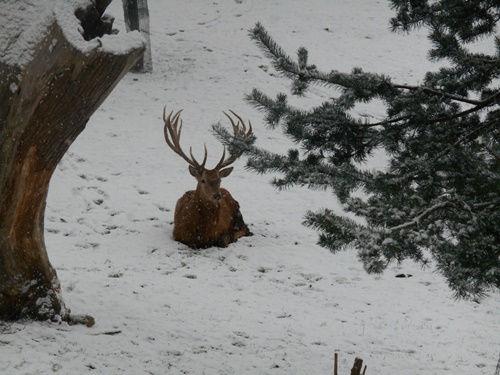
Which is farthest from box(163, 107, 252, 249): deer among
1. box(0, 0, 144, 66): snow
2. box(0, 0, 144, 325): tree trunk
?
box(0, 0, 144, 66): snow

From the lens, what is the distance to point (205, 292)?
7871mm

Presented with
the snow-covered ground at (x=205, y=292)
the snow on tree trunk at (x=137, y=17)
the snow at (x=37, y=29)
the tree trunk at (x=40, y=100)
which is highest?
the snow on tree trunk at (x=137, y=17)

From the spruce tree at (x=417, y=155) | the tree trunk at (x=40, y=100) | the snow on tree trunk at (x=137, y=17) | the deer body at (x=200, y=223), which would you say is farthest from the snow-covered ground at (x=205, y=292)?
the snow on tree trunk at (x=137, y=17)

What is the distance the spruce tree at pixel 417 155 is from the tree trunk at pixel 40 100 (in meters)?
1.13

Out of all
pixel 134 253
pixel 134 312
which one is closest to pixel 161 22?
pixel 134 253

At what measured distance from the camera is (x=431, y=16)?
184 inches

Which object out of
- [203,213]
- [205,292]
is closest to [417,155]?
[205,292]

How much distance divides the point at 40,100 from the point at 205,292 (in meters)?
3.63

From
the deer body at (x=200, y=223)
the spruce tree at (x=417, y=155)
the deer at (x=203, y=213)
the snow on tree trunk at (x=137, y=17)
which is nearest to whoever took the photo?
the spruce tree at (x=417, y=155)

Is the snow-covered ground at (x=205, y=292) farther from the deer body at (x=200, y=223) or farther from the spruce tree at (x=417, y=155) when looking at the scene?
the spruce tree at (x=417, y=155)

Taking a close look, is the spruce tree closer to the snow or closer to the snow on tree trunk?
the snow

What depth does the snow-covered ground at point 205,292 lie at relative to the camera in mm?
5910

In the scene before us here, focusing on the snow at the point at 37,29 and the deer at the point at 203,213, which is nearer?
the snow at the point at 37,29

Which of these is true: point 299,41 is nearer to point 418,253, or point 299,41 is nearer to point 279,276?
point 279,276
